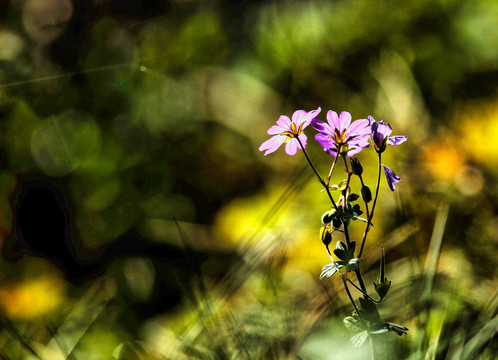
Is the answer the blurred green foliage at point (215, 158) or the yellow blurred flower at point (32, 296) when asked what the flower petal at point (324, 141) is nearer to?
the blurred green foliage at point (215, 158)

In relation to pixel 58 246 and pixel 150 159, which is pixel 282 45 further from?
pixel 58 246

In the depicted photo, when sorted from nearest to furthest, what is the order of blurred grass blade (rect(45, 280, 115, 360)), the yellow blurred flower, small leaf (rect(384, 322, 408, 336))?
small leaf (rect(384, 322, 408, 336)) → blurred grass blade (rect(45, 280, 115, 360)) → the yellow blurred flower

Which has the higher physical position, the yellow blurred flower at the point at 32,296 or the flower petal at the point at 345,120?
the flower petal at the point at 345,120

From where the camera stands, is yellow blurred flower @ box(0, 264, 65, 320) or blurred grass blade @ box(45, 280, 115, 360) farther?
yellow blurred flower @ box(0, 264, 65, 320)

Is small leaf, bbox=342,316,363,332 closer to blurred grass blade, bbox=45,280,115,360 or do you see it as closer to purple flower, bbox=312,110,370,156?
purple flower, bbox=312,110,370,156

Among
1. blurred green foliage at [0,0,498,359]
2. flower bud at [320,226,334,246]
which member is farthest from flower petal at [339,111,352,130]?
blurred green foliage at [0,0,498,359]

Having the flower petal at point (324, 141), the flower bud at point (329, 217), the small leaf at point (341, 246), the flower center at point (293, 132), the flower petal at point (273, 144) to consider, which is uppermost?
the flower center at point (293, 132)

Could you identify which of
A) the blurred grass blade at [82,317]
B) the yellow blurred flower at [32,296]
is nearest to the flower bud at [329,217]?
the blurred grass blade at [82,317]
